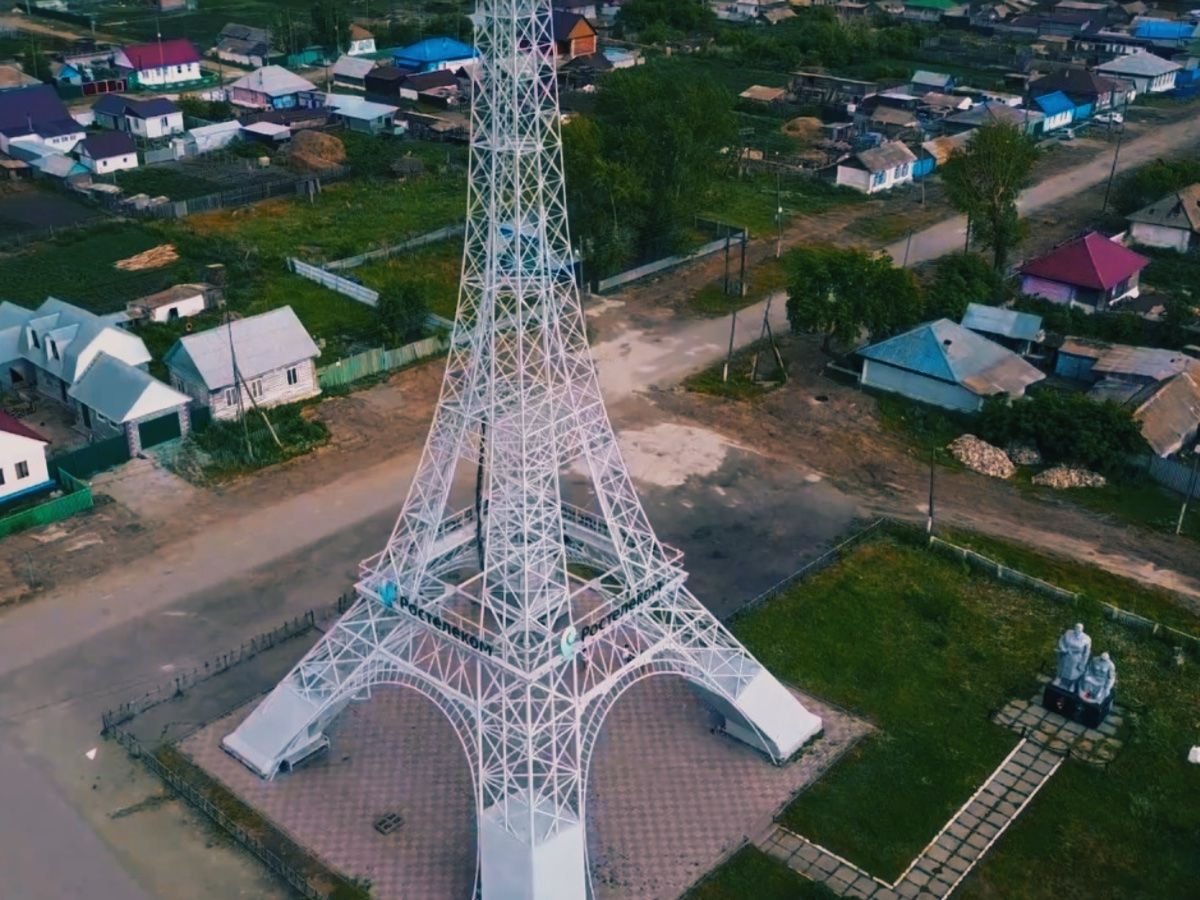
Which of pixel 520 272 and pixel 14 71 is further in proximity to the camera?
pixel 14 71

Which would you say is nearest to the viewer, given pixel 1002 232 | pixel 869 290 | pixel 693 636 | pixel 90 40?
pixel 693 636

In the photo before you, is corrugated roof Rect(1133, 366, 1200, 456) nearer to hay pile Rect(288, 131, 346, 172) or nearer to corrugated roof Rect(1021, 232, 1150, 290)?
corrugated roof Rect(1021, 232, 1150, 290)

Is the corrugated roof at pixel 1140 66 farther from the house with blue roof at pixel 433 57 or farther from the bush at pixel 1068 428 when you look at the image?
the bush at pixel 1068 428

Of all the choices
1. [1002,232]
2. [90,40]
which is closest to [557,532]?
[1002,232]

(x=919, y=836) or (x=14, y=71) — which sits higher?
(x=14, y=71)

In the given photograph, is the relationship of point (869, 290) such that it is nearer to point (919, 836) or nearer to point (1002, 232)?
point (1002, 232)

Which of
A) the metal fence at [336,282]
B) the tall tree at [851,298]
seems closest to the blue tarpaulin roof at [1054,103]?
the tall tree at [851,298]

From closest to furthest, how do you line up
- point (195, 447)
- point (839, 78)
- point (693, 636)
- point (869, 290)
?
point (693, 636)
point (195, 447)
point (869, 290)
point (839, 78)
